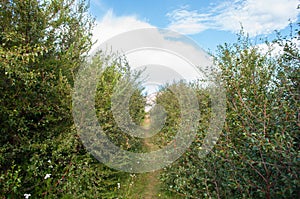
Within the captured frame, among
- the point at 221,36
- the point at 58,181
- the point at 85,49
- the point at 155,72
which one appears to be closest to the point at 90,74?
the point at 85,49

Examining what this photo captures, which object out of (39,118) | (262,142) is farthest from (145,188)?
(262,142)

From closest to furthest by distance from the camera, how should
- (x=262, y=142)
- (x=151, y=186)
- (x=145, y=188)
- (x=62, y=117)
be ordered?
(x=262, y=142) → (x=62, y=117) → (x=145, y=188) → (x=151, y=186)

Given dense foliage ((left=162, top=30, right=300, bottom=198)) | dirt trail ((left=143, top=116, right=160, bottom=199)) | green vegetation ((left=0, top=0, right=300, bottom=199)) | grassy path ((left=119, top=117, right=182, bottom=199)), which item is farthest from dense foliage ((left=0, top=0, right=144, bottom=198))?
dense foliage ((left=162, top=30, right=300, bottom=198))

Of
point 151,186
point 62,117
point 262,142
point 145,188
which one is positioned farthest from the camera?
point 151,186

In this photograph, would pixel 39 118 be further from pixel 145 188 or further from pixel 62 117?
pixel 145 188

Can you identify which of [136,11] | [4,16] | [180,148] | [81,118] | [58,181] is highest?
[136,11]

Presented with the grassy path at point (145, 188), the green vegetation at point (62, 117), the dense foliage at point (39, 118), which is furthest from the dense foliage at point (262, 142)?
the dense foliage at point (39, 118)

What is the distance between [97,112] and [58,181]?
1.55 metres

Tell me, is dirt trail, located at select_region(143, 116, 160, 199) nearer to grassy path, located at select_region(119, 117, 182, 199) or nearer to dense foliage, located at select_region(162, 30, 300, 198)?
grassy path, located at select_region(119, 117, 182, 199)

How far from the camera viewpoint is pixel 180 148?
15.1 ft

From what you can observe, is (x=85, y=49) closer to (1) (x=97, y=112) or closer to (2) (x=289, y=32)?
(1) (x=97, y=112)

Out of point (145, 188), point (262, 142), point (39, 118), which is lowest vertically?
point (145, 188)

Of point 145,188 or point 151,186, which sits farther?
point 151,186

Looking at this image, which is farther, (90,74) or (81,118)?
(90,74)
